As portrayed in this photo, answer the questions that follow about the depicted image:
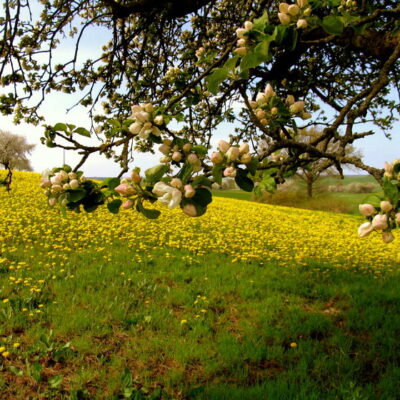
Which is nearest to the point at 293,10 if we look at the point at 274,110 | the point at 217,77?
the point at 217,77

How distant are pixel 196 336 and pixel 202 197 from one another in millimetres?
2984

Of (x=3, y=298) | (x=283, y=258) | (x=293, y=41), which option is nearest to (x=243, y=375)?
(x=293, y=41)

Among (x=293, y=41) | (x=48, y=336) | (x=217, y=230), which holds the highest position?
(x=293, y=41)

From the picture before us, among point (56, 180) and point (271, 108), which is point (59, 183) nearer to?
point (56, 180)

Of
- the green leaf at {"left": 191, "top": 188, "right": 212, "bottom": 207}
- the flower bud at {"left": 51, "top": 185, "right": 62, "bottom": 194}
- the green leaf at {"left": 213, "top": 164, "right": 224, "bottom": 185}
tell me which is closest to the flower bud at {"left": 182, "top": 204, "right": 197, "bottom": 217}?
the green leaf at {"left": 191, "top": 188, "right": 212, "bottom": 207}

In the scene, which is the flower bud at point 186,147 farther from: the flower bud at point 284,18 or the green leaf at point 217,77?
the flower bud at point 284,18

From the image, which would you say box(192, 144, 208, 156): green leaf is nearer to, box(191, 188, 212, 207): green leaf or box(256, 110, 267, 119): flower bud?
box(191, 188, 212, 207): green leaf

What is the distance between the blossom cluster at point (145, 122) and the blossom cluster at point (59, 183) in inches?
16.0

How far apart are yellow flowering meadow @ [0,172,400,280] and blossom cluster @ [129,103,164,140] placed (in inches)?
153

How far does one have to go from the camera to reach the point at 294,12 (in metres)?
1.58

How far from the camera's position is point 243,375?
3316 millimetres

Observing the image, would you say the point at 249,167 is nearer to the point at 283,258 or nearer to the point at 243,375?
the point at 243,375

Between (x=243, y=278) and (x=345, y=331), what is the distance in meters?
1.87

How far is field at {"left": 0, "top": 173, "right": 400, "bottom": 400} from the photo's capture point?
3156mm
